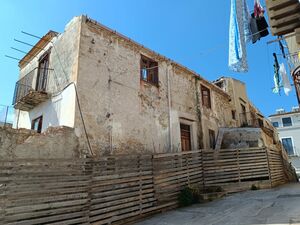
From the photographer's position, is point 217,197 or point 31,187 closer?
point 31,187

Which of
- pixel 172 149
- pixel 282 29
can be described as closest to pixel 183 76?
pixel 172 149

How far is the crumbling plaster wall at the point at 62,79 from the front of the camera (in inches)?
345

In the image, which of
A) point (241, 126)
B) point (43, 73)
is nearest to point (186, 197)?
point (43, 73)

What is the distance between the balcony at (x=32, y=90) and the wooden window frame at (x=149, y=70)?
416 cm

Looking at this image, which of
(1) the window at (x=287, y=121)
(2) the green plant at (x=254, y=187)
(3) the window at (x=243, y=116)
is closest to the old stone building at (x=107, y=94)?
(2) the green plant at (x=254, y=187)

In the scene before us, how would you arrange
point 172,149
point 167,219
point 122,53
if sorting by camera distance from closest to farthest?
point 167,219
point 122,53
point 172,149

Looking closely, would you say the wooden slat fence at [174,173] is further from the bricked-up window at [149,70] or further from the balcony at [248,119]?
the balcony at [248,119]

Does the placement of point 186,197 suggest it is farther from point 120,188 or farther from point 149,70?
point 149,70

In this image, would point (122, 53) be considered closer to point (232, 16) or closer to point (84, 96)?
point (84, 96)

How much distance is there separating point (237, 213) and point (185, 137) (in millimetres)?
6134

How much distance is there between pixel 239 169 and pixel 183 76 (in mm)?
5906

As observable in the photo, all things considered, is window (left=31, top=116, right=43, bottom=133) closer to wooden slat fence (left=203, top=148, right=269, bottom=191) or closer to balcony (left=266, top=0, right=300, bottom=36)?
wooden slat fence (left=203, top=148, right=269, bottom=191)

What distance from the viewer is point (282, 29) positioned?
6305 millimetres

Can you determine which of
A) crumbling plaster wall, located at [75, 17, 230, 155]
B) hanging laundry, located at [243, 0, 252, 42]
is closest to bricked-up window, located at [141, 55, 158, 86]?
crumbling plaster wall, located at [75, 17, 230, 155]
